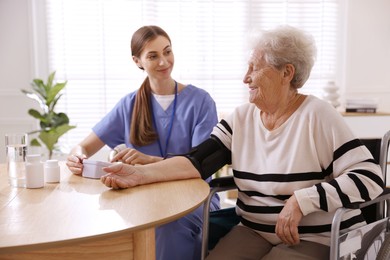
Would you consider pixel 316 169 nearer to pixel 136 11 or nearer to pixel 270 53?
pixel 270 53

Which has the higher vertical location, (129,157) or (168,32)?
(168,32)

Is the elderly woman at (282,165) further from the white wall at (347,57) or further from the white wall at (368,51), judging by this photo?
the white wall at (368,51)

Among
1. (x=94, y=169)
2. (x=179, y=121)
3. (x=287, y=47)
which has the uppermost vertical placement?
(x=287, y=47)

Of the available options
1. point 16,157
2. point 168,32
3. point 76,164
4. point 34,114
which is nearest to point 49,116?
point 34,114

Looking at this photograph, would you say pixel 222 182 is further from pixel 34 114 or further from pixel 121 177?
pixel 34 114

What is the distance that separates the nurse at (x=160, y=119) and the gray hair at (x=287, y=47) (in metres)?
0.52

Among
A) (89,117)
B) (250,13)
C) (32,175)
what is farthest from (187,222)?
(250,13)

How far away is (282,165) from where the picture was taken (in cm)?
167

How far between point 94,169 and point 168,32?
2.59m

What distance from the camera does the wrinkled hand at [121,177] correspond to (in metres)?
1.58

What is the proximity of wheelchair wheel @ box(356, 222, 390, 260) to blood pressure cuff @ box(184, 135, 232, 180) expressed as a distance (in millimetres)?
560

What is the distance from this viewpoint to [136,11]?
407 cm

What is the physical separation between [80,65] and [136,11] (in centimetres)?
65

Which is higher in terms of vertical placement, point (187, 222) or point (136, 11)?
point (136, 11)
